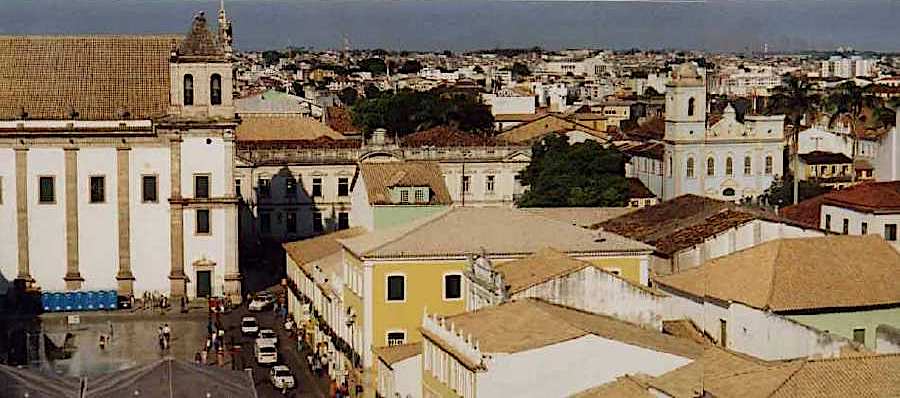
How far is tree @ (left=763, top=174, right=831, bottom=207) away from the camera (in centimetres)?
7125

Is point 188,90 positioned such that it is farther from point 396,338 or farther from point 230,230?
point 396,338

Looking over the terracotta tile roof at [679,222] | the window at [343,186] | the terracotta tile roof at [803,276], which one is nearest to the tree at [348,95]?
the window at [343,186]

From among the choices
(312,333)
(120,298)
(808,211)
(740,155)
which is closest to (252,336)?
(312,333)

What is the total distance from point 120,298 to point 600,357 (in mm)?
29641

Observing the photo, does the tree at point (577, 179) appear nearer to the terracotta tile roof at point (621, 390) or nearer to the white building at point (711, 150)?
the white building at point (711, 150)

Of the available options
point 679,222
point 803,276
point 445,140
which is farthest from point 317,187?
point 803,276

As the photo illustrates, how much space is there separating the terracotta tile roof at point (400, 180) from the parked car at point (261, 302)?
7.98 metres

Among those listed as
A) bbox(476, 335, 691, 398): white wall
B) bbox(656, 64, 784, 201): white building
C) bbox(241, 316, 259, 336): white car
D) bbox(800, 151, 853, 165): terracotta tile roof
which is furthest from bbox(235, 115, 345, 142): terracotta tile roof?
bbox(476, 335, 691, 398): white wall

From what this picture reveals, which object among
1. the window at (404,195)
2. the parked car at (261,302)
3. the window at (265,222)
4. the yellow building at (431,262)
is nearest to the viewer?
the yellow building at (431,262)

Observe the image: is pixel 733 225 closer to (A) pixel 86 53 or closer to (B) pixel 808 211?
(B) pixel 808 211

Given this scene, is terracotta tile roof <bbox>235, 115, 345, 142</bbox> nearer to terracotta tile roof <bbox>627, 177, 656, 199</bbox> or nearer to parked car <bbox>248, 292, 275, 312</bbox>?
terracotta tile roof <bbox>627, 177, 656, 199</bbox>

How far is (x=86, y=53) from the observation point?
197 ft

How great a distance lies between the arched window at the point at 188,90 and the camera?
192 ft

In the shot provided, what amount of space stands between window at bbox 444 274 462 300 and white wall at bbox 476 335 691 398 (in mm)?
9622
